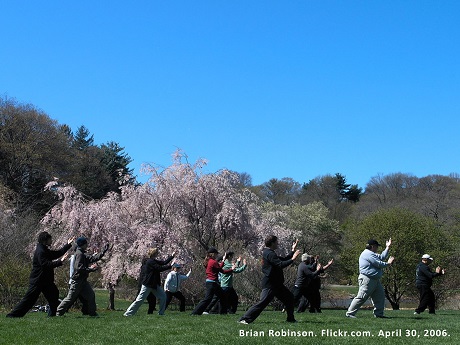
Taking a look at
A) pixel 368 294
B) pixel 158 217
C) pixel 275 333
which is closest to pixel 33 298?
pixel 275 333

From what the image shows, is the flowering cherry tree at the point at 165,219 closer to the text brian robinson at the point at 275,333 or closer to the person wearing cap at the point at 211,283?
the person wearing cap at the point at 211,283

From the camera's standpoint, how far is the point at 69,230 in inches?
1092

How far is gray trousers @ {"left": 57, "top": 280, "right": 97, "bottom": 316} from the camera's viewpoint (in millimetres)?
13086

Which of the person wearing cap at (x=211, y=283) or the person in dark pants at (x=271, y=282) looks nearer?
the person in dark pants at (x=271, y=282)

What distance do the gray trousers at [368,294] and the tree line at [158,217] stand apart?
36.9 ft

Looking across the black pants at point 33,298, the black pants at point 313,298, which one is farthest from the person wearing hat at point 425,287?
the black pants at point 33,298

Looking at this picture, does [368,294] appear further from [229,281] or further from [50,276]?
[50,276]

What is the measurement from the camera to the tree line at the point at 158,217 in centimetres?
2695

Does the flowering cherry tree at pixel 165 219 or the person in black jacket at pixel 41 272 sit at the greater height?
the flowering cherry tree at pixel 165 219

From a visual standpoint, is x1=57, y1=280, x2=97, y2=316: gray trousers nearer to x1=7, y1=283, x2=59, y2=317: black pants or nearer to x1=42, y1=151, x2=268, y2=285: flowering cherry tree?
x1=7, y1=283, x2=59, y2=317: black pants

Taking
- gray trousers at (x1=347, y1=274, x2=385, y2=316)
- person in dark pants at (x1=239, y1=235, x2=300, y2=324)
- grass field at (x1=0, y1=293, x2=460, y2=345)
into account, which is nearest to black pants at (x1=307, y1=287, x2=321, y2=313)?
gray trousers at (x1=347, y1=274, x2=385, y2=316)

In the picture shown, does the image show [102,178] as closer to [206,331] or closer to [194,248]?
[194,248]

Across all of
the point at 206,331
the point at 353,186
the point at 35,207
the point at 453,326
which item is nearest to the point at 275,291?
the point at 206,331

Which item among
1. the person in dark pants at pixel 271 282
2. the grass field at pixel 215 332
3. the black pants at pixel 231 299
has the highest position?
the person in dark pants at pixel 271 282
